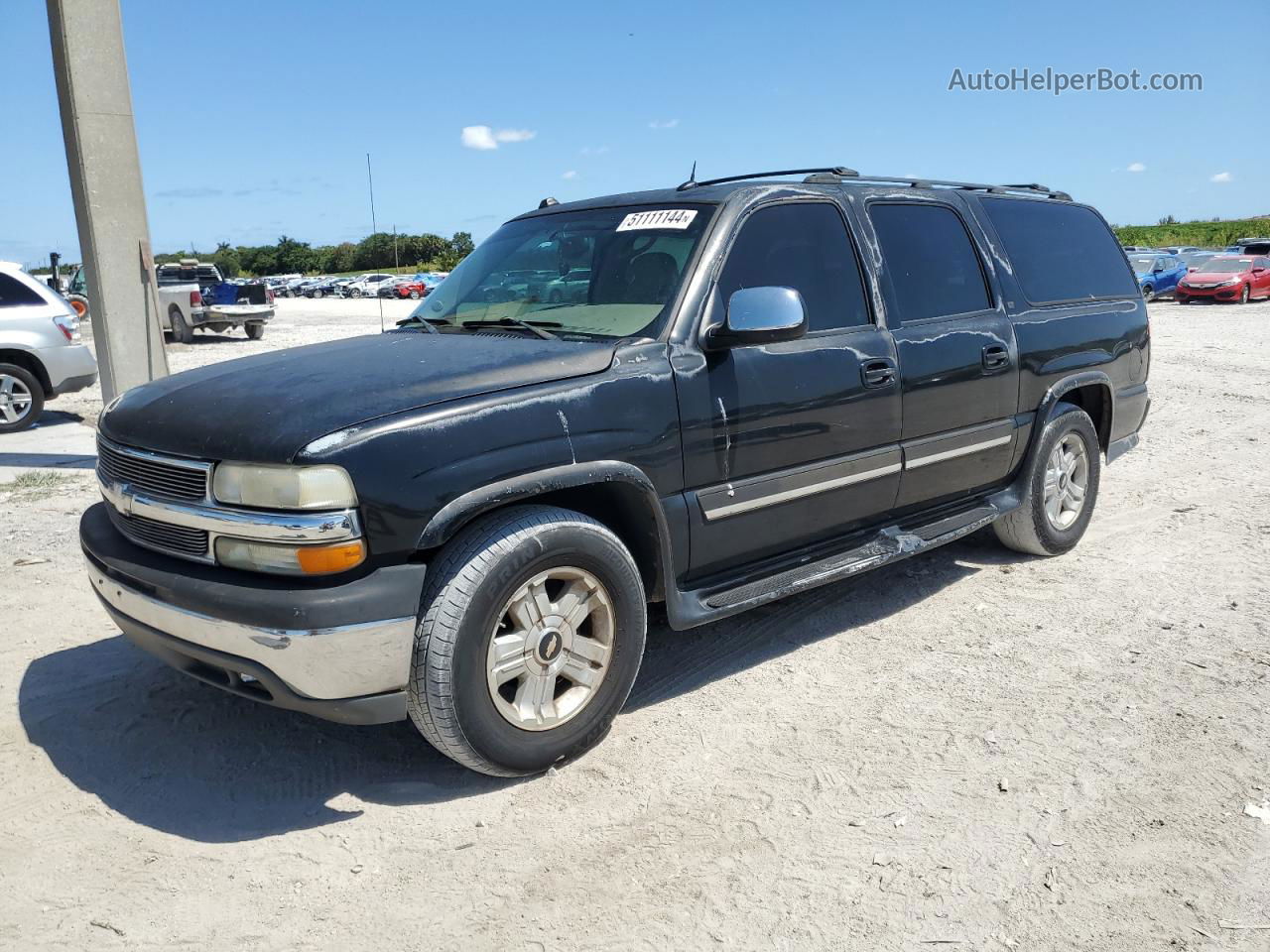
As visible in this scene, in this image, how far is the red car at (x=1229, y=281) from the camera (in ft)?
91.2

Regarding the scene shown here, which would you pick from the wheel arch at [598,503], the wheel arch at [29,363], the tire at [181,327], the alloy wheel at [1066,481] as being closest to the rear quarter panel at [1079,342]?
the alloy wheel at [1066,481]

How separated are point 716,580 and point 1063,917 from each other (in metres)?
1.65

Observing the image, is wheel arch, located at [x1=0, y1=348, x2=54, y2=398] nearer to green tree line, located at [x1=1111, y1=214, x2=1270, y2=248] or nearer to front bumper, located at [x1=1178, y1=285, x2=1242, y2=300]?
front bumper, located at [x1=1178, y1=285, x2=1242, y2=300]

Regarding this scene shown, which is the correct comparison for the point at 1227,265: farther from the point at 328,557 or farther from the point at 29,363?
the point at 328,557

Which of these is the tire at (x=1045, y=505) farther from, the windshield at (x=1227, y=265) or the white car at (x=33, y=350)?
the windshield at (x=1227, y=265)

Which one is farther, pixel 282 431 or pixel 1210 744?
pixel 1210 744

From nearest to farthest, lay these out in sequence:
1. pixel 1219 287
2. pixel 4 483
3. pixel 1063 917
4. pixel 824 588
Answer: pixel 1063 917 < pixel 824 588 < pixel 4 483 < pixel 1219 287

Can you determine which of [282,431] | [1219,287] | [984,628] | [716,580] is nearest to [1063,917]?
[716,580]

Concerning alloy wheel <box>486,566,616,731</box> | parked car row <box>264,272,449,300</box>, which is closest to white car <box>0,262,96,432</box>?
alloy wheel <box>486,566,616,731</box>

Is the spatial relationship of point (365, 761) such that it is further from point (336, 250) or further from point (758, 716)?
point (336, 250)

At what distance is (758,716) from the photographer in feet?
12.4

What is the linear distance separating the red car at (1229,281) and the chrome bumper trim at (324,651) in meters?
30.7

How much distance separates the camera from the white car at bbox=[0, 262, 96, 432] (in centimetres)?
1059

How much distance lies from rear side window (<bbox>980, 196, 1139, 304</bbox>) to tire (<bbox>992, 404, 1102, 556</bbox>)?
69 cm
